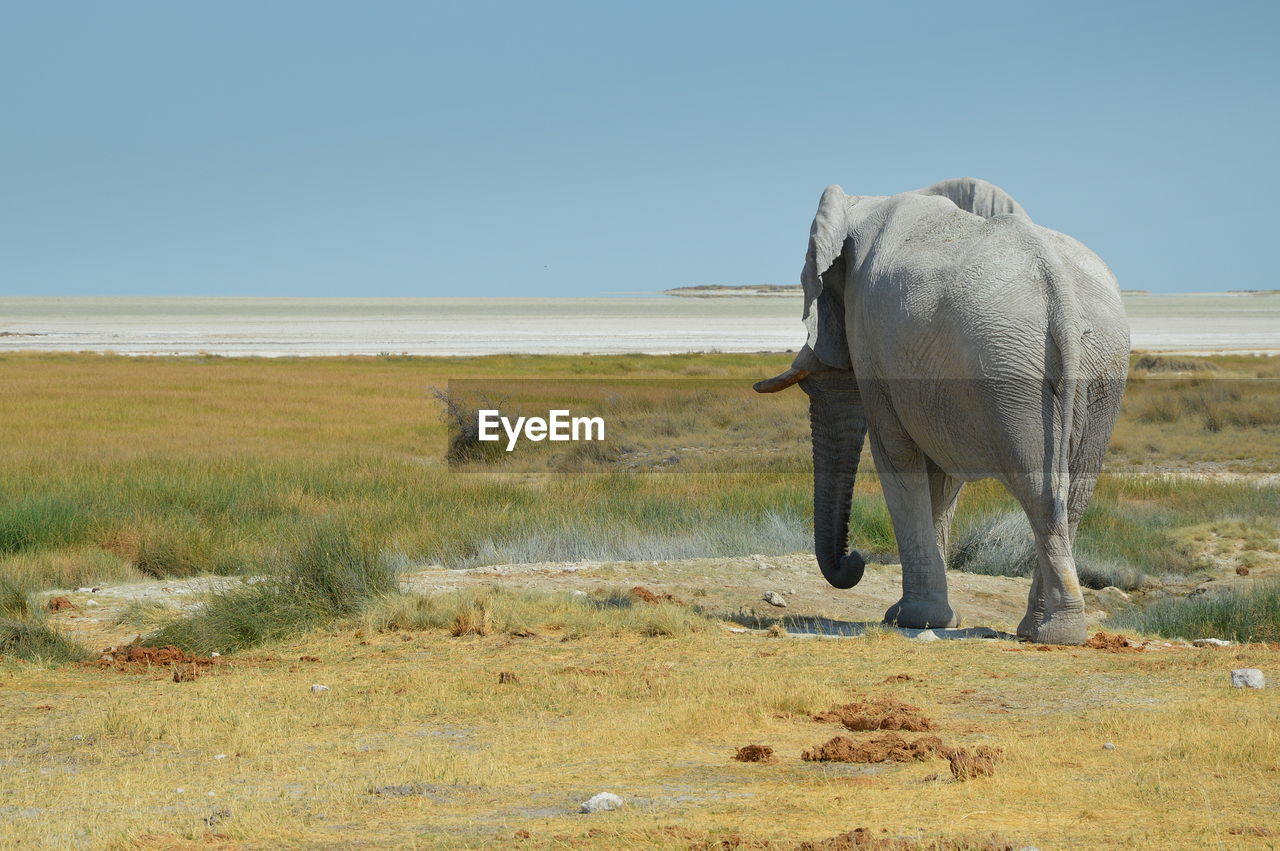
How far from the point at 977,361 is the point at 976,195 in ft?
7.60

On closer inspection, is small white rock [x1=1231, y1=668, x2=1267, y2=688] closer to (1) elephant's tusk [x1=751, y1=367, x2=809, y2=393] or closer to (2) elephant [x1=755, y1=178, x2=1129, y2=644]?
(2) elephant [x1=755, y1=178, x2=1129, y2=644]

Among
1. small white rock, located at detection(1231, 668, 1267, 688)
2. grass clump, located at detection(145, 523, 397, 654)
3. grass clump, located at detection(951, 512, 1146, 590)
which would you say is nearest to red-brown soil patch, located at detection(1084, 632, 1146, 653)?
small white rock, located at detection(1231, 668, 1267, 688)

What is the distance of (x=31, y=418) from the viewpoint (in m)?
29.4

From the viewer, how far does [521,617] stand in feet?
33.0

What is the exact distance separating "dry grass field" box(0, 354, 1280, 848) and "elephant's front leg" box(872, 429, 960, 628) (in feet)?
2.93

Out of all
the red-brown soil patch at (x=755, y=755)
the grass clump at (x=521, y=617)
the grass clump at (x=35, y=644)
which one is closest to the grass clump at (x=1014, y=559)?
the grass clump at (x=521, y=617)

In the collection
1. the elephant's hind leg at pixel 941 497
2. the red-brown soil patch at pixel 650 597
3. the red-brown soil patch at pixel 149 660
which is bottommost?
the red-brown soil patch at pixel 650 597

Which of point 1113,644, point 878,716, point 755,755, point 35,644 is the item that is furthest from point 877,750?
point 35,644

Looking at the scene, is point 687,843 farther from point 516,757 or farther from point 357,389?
point 357,389

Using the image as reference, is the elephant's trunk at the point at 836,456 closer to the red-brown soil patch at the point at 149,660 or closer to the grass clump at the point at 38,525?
the red-brown soil patch at the point at 149,660

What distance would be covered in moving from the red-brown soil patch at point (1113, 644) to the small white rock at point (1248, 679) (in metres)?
1.32

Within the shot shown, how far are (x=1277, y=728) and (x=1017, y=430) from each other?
276cm

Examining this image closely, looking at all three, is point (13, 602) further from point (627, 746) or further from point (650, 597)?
point (627, 746)

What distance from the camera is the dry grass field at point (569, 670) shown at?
520 centimetres
